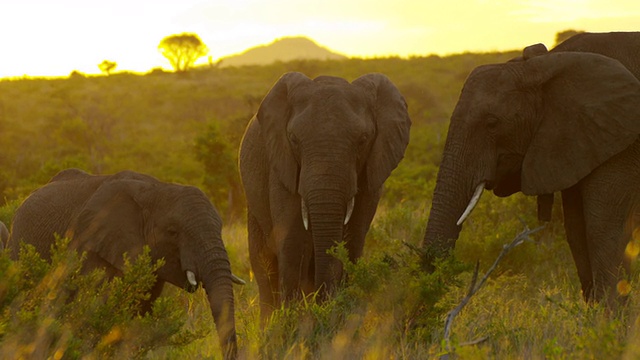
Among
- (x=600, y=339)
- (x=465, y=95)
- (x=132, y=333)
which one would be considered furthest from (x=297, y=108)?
(x=600, y=339)

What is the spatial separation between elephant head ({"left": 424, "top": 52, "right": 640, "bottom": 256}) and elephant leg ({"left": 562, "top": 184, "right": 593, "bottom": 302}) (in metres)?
0.48

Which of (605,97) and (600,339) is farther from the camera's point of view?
(605,97)

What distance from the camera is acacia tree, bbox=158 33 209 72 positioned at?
73.7 m

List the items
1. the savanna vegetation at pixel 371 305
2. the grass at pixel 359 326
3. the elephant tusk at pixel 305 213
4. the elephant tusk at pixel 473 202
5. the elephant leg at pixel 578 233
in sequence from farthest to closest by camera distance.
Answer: the elephant leg at pixel 578 233 < the elephant tusk at pixel 305 213 < the elephant tusk at pixel 473 202 < the savanna vegetation at pixel 371 305 < the grass at pixel 359 326

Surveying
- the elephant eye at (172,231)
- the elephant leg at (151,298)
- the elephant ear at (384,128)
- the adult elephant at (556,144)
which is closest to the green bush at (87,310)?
the elephant eye at (172,231)

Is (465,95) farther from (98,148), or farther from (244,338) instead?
(98,148)

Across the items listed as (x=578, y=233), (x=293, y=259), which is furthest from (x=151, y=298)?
(x=578, y=233)

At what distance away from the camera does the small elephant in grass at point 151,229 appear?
682 centimetres

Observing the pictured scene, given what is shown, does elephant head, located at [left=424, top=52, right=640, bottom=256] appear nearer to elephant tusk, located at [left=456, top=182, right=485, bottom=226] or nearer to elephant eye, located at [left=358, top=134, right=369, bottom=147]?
elephant tusk, located at [left=456, top=182, right=485, bottom=226]

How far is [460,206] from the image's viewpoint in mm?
7324

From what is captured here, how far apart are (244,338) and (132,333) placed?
1.28m

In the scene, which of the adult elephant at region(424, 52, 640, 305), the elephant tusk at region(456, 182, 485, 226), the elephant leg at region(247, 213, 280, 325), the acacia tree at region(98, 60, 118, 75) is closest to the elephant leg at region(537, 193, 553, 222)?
the adult elephant at region(424, 52, 640, 305)

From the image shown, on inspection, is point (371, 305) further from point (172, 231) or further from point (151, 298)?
point (151, 298)

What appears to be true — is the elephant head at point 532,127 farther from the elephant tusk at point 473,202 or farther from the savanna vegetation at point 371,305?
the savanna vegetation at point 371,305
